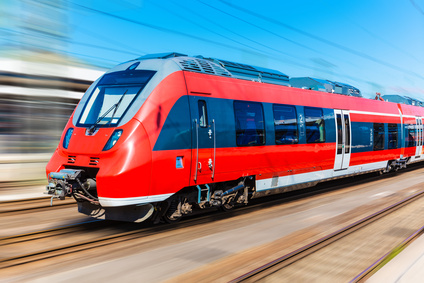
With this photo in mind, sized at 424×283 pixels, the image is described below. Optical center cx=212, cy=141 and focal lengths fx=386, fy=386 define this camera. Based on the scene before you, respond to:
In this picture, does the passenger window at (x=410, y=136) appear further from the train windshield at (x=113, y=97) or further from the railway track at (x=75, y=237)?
the train windshield at (x=113, y=97)

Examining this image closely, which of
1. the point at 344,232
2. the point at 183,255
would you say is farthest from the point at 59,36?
the point at 344,232

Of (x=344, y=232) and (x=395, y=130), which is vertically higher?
(x=395, y=130)

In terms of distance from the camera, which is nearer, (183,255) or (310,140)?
(183,255)

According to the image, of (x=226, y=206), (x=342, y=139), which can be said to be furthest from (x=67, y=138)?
(x=342, y=139)

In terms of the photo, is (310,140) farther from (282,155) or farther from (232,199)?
(232,199)

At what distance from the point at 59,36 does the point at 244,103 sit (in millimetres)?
6539

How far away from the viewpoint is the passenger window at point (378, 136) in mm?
13593

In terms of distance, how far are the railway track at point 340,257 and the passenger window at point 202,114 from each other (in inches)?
106

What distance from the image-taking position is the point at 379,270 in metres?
4.77

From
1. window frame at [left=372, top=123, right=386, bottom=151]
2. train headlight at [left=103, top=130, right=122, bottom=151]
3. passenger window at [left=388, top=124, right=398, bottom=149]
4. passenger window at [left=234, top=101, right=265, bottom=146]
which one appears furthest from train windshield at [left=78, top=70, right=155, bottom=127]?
passenger window at [left=388, top=124, right=398, bottom=149]

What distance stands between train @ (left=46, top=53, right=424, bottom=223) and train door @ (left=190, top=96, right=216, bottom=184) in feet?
0.06

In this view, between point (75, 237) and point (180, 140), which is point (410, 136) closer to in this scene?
point (180, 140)

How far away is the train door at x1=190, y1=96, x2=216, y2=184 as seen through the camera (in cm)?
671

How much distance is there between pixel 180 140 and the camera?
6.41 m
